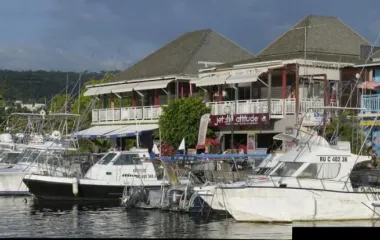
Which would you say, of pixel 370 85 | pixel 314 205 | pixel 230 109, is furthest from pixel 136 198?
pixel 370 85

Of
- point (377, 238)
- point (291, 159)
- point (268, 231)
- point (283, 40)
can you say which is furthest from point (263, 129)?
point (377, 238)

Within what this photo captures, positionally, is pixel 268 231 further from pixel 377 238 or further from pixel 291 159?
pixel 377 238

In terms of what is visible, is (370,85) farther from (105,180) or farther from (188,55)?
(188,55)

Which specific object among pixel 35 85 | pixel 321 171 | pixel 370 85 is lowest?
pixel 321 171

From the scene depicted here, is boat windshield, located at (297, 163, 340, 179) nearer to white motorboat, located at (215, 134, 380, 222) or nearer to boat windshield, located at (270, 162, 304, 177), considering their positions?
white motorboat, located at (215, 134, 380, 222)

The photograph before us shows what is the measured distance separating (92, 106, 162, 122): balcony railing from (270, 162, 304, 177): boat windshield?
2494cm

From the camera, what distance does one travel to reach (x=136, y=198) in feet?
110

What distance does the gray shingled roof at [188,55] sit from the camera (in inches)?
2141

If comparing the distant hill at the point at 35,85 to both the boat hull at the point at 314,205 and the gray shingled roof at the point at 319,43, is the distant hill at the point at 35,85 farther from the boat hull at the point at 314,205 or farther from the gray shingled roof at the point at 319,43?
the boat hull at the point at 314,205

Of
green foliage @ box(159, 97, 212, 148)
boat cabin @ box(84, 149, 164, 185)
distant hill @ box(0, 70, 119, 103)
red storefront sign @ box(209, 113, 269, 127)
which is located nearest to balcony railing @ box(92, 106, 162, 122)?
green foliage @ box(159, 97, 212, 148)

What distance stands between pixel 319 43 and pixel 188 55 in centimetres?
1218

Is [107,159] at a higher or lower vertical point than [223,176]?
higher

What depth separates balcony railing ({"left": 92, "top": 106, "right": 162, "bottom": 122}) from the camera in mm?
53219

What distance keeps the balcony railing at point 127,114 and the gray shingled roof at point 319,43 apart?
640 cm
